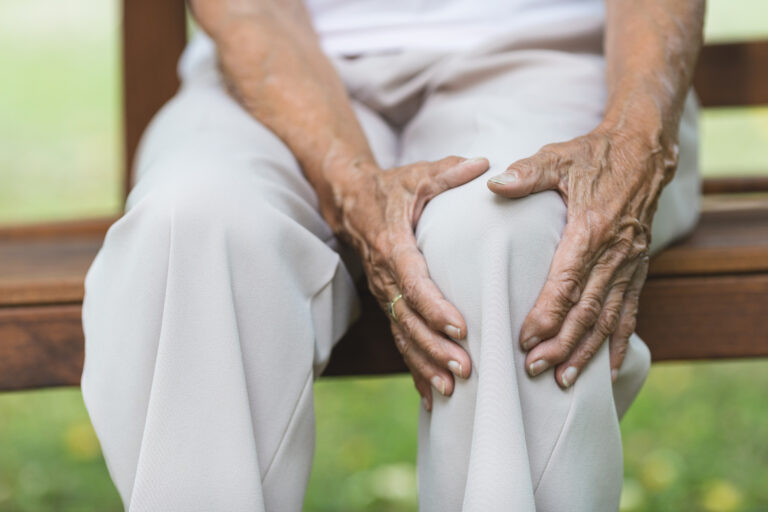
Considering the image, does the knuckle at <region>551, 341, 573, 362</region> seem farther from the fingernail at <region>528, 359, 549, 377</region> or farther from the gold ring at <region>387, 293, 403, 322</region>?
the gold ring at <region>387, 293, 403, 322</region>

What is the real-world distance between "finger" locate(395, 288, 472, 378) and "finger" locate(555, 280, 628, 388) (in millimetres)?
107

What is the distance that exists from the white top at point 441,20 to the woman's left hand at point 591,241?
397 mm

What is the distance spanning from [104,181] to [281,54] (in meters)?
3.43

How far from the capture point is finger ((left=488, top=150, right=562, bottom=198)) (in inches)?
40.7

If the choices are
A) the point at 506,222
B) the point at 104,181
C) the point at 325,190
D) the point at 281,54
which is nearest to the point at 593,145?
the point at 506,222

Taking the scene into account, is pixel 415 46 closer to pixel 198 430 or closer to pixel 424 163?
pixel 424 163

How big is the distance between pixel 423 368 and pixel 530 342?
5.5 inches

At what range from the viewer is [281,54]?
1382mm

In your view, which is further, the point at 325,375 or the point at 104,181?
the point at 104,181

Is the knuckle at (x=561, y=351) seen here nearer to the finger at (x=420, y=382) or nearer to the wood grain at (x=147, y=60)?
the finger at (x=420, y=382)

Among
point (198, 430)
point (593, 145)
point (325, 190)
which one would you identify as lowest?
point (198, 430)

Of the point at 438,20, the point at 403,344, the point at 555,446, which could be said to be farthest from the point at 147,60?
the point at 555,446

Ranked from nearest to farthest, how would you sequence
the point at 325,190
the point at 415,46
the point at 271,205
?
the point at 271,205
the point at 325,190
the point at 415,46

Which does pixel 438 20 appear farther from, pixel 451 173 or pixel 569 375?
pixel 569 375
